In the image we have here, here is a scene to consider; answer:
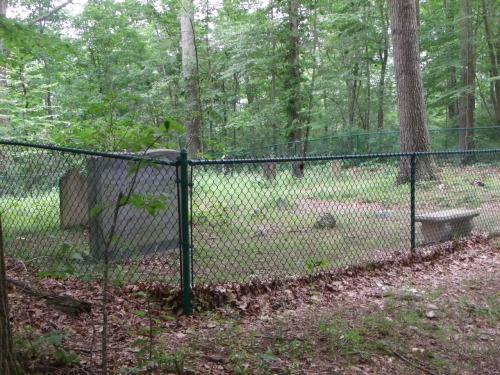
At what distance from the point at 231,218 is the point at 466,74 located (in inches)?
580

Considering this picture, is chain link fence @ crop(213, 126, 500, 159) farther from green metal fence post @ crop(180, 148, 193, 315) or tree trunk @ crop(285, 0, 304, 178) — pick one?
green metal fence post @ crop(180, 148, 193, 315)

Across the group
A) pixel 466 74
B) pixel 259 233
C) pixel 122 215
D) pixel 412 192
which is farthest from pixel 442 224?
pixel 466 74

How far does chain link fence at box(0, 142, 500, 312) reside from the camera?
4910mm

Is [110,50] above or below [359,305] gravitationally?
above

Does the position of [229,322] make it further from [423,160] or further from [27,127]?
[27,127]

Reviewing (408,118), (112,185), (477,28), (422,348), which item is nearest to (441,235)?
(422,348)

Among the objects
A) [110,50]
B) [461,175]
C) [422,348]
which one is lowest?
[422,348]

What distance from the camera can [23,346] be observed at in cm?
246

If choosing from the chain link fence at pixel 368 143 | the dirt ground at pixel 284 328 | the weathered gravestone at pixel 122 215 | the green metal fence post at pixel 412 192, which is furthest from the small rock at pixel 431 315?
the chain link fence at pixel 368 143

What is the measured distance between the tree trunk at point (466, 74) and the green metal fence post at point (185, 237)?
16.0 meters

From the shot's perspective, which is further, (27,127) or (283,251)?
(27,127)

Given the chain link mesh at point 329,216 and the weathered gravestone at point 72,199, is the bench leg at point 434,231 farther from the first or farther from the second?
the weathered gravestone at point 72,199

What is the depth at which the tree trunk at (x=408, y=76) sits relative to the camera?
10.7 metres

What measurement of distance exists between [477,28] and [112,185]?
2190cm
